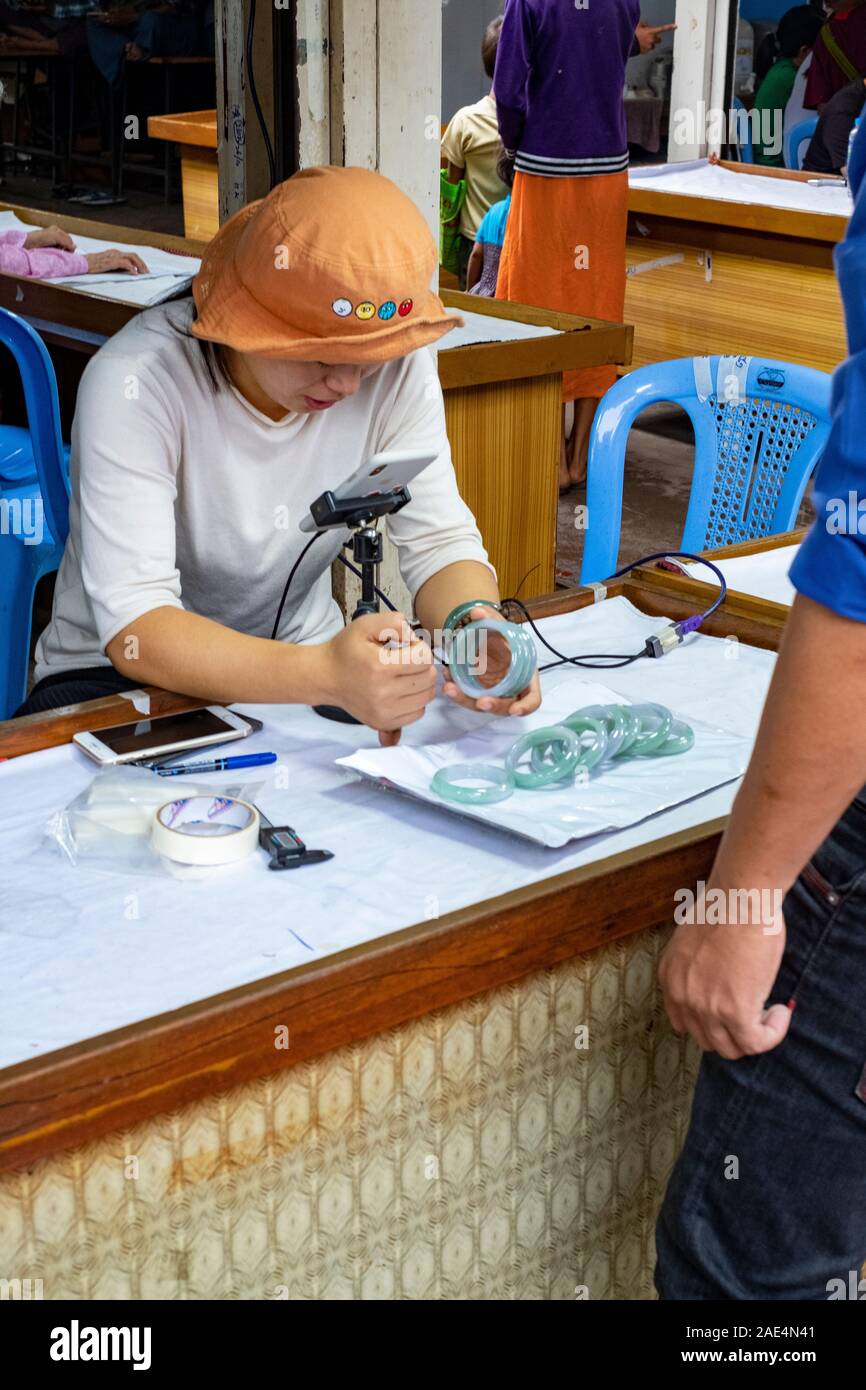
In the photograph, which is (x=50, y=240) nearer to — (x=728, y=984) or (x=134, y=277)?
(x=134, y=277)

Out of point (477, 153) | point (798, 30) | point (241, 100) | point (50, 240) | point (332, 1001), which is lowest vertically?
point (332, 1001)

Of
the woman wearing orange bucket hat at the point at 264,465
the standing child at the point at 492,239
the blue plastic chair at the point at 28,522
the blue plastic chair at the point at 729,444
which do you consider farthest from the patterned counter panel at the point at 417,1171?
the standing child at the point at 492,239

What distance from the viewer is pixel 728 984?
1.02 metres

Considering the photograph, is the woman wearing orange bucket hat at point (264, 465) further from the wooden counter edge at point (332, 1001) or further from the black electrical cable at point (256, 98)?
the black electrical cable at point (256, 98)

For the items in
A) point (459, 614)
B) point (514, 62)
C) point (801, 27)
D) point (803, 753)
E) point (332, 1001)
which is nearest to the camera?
point (803, 753)

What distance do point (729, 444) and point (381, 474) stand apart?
4.11ft

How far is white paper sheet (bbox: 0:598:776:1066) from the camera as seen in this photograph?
1.04 m

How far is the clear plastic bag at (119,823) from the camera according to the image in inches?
47.6

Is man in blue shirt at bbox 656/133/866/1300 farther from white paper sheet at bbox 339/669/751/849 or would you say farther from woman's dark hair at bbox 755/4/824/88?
woman's dark hair at bbox 755/4/824/88

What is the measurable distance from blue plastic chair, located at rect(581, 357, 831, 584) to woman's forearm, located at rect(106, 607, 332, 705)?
1.02 meters

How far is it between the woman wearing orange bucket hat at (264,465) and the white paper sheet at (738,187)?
128 inches

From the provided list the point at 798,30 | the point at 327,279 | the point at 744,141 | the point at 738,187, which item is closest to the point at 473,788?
the point at 327,279

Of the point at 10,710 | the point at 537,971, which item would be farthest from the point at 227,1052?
the point at 10,710
